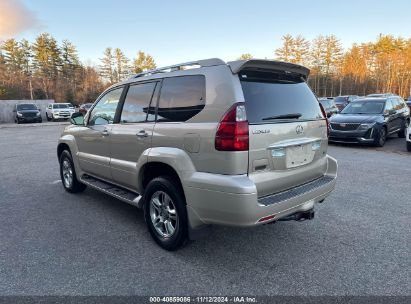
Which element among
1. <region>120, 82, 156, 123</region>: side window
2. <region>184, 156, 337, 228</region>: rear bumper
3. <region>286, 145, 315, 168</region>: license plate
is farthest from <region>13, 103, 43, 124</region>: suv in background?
<region>286, 145, 315, 168</region>: license plate

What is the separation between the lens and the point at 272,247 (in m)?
3.38

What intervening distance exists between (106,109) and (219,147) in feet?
8.11

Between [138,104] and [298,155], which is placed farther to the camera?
[138,104]

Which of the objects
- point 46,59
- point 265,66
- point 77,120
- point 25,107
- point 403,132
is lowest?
point 403,132

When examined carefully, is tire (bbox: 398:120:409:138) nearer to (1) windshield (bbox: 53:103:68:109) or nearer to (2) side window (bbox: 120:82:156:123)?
(2) side window (bbox: 120:82:156:123)

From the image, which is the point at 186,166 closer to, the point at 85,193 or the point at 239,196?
the point at 239,196

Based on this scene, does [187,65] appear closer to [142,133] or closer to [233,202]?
[142,133]

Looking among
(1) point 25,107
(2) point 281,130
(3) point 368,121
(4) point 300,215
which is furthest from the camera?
(1) point 25,107

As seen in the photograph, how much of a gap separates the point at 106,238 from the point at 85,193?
2169 mm

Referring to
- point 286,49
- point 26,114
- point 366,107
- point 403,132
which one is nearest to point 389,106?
point 366,107

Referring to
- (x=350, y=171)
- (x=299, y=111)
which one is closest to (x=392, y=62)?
(x=350, y=171)

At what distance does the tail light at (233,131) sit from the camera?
264cm

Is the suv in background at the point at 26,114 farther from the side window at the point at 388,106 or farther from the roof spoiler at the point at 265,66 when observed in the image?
the roof spoiler at the point at 265,66

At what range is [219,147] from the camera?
2689mm
